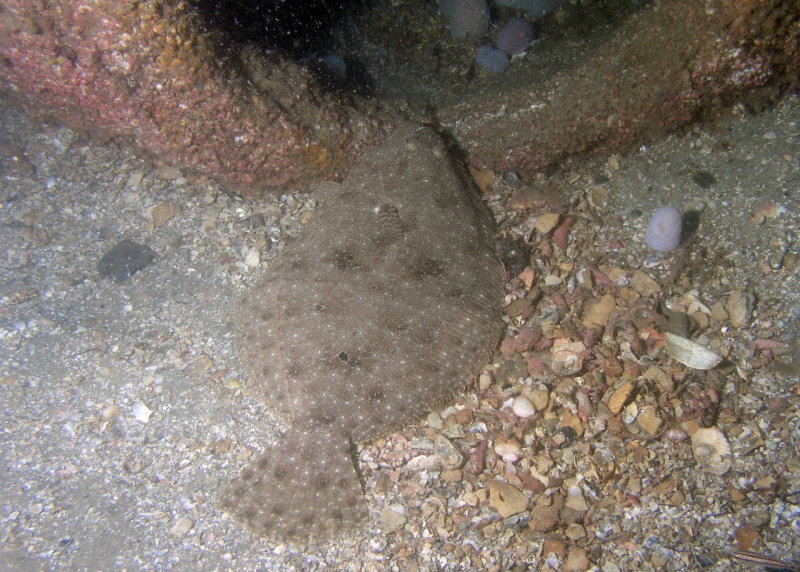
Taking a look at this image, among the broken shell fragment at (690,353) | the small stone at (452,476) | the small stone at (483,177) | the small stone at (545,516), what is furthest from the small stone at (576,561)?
the small stone at (483,177)

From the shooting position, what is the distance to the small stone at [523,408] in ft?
11.8

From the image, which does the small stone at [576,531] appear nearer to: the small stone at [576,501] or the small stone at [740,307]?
the small stone at [576,501]

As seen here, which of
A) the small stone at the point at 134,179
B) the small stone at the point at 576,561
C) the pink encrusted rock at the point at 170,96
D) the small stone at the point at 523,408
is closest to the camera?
the small stone at the point at 576,561

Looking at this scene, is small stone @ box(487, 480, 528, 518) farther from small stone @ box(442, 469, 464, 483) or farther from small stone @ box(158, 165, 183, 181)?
small stone @ box(158, 165, 183, 181)

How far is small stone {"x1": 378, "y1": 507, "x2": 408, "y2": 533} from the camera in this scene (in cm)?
324

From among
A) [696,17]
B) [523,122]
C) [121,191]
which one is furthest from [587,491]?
[121,191]

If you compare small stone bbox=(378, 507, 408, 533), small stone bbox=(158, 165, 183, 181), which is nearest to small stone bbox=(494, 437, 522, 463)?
small stone bbox=(378, 507, 408, 533)

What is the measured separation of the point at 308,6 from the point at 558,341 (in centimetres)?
540

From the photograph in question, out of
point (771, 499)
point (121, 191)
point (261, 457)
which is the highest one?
point (121, 191)

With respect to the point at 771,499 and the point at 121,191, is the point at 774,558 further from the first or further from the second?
the point at 121,191

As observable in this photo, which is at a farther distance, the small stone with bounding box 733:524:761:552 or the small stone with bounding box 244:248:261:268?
the small stone with bounding box 244:248:261:268

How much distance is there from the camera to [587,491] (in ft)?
10.6

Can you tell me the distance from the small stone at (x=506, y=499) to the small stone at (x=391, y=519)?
0.66m

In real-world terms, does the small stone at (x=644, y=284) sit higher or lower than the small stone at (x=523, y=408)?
lower
